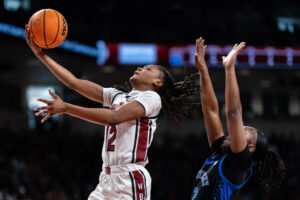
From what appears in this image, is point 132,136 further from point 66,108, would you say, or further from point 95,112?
point 66,108

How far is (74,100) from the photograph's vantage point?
48.4ft

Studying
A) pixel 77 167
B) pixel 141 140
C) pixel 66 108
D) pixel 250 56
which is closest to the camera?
pixel 66 108

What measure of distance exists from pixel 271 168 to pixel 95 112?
1.54 metres

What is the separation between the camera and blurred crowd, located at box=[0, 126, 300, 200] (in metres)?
10.1

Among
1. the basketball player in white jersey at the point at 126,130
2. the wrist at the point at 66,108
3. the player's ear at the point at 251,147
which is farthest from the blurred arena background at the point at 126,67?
the player's ear at the point at 251,147

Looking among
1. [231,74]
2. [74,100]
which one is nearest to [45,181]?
[74,100]

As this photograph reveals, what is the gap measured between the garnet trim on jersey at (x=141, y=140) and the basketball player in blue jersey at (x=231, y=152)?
500 millimetres

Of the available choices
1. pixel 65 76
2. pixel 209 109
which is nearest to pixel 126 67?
pixel 209 109

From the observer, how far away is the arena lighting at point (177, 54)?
1130cm

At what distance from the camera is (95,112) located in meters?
2.88

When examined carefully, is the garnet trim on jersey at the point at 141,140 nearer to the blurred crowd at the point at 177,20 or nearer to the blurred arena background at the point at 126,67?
the blurred arena background at the point at 126,67

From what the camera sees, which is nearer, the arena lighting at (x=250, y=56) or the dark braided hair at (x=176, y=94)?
the dark braided hair at (x=176, y=94)

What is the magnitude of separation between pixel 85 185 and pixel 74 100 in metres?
4.33

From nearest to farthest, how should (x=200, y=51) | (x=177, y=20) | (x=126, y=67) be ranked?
(x=200, y=51) < (x=126, y=67) < (x=177, y=20)
